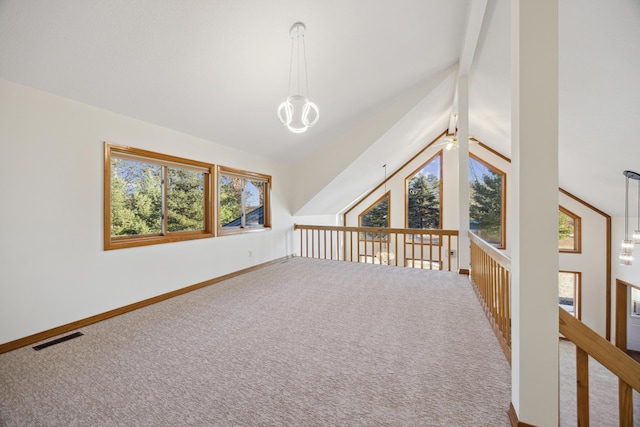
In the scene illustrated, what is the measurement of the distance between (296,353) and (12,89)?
3.13 meters

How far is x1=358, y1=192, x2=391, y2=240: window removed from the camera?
865 centimetres

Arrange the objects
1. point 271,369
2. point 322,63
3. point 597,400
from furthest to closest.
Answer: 1. point 597,400
2. point 322,63
3. point 271,369

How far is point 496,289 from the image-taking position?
2.46 meters

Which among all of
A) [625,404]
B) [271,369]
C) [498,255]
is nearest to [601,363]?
[625,404]

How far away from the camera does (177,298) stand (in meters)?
3.35

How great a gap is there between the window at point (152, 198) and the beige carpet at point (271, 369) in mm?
939

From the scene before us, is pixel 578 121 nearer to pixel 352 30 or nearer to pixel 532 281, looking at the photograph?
pixel 352 30

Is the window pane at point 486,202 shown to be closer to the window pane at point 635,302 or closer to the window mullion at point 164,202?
the window pane at point 635,302

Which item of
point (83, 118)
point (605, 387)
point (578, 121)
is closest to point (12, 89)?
point (83, 118)

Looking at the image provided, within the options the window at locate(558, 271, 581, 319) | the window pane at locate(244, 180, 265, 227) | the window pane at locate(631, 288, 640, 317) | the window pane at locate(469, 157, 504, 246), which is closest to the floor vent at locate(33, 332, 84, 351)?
the window pane at locate(244, 180, 265, 227)

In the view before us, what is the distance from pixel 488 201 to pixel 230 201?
7.11m

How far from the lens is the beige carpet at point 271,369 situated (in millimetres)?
1466

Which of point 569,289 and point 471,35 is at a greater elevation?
point 471,35

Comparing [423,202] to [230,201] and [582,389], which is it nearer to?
[230,201]
